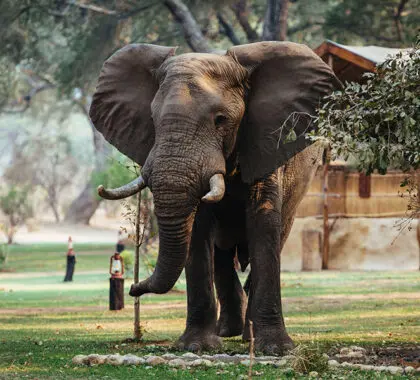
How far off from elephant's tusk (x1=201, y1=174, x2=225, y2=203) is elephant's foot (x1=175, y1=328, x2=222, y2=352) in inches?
85.9

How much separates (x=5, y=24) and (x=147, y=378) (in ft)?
90.8

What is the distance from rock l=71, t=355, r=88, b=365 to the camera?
1054 centimetres

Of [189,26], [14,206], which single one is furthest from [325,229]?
[14,206]

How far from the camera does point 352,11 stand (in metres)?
37.0

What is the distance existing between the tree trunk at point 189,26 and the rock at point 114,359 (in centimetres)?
2348

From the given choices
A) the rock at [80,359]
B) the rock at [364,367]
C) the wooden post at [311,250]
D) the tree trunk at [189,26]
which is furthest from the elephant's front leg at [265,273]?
the tree trunk at [189,26]

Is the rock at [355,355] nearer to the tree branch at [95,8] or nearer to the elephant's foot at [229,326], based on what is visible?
the elephant's foot at [229,326]

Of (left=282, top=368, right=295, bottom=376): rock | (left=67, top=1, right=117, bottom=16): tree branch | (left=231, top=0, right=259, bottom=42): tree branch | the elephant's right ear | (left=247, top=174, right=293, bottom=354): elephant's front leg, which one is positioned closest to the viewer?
(left=282, top=368, right=295, bottom=376): rock

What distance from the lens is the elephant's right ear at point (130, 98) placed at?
12195mm

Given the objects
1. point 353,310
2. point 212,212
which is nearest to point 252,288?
point 212,212

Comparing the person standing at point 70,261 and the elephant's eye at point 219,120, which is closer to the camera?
the elephant's eye at point 219,120

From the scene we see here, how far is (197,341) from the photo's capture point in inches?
471

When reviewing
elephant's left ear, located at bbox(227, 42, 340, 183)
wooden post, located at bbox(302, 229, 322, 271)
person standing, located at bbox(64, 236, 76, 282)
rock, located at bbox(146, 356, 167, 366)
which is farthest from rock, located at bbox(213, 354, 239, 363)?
wooden post, located at bbox(302, 229, 322, 271)

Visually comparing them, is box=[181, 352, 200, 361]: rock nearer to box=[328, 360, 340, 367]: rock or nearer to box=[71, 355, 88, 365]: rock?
box=[71, 355, 88, 365]: rock
